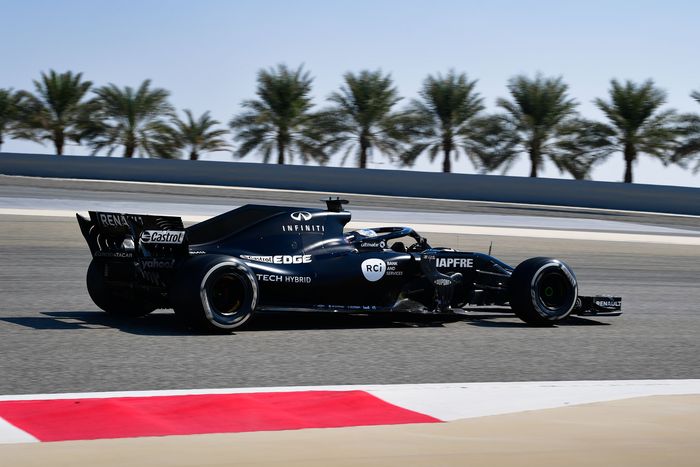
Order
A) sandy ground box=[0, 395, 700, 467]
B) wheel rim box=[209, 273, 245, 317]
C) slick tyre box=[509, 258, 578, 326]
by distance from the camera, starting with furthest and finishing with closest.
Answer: slick tyre box=[509, 258, 578, 326] → wheel rim box=[209, 273, 245, 317] → sandy ground box=[0, 395, 700, 467]

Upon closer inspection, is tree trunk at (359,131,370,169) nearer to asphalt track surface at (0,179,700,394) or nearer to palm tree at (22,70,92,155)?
palm tree at (22,70,92,155)

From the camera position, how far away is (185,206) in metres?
26.9

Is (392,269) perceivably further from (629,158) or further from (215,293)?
(629,158)

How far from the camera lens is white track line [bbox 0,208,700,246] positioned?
2230cm

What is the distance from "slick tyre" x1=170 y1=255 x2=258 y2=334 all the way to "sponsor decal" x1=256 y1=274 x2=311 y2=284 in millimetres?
160

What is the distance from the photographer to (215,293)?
866 cm

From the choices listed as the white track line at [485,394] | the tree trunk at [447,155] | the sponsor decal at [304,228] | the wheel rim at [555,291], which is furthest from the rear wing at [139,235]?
the tree trunk at [447,155]

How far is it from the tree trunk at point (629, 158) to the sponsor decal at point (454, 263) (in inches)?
1367

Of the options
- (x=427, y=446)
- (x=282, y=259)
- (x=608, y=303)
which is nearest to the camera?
(x=427, y=446)

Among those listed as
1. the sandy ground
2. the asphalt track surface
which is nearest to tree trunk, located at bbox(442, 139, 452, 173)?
the asphalt track surface

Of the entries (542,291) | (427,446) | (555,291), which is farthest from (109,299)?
(427,446)

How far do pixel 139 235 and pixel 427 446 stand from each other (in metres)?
4.46

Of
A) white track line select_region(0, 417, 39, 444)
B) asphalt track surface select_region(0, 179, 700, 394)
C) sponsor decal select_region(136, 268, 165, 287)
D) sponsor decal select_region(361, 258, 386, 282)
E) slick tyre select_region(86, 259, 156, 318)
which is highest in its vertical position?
sponsor decal select_region(361, 258, 386, 282)

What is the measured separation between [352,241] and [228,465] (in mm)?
5343
